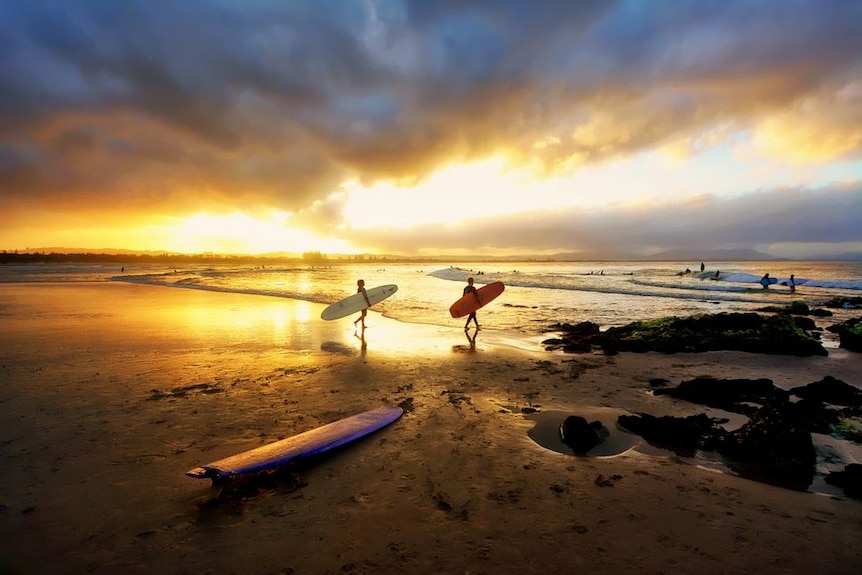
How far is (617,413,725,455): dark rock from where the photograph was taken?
509 cm

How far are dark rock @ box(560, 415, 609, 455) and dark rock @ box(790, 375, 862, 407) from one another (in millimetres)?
4176

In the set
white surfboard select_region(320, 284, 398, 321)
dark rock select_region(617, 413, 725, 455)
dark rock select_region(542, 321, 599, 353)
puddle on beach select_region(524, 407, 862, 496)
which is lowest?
dark rock select_region(542, 321, 599, 353)

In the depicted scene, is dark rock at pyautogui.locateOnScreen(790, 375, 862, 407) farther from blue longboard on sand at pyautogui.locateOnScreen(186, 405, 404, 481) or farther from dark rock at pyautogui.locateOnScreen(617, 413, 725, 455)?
blue longboard on sand at pyautogui.locateOnScreen(186, 405, 404, 481)

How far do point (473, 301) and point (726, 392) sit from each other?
26.4ft

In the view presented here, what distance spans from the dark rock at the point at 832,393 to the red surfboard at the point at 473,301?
840 cm

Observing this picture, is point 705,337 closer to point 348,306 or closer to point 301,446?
point 301,446

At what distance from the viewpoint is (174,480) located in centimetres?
421

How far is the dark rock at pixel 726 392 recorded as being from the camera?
21.8 feet

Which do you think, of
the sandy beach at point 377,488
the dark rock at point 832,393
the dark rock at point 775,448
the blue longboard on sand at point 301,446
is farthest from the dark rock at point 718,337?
the blue longboard on sand at point 301,446

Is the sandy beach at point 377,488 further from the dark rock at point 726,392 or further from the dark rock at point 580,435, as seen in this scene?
the dark rock at point 726,392

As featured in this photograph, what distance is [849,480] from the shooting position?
4.07 metres

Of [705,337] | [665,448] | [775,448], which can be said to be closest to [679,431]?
[665,448]

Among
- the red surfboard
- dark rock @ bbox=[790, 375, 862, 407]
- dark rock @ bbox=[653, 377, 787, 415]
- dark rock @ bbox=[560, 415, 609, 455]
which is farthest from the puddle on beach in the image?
the red surfboard

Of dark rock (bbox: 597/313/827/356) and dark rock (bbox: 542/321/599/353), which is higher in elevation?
dark rock (bbox: 597/313/827/356)
